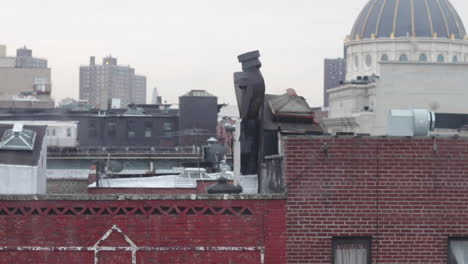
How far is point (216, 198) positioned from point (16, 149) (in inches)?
355

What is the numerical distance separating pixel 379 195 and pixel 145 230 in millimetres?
4008

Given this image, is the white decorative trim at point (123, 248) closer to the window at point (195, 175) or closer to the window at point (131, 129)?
the window at point (195, 175)

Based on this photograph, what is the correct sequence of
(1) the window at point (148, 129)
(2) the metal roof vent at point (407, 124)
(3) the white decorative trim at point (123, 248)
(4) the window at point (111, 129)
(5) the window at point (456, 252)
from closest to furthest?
1. (3) the white decorative trim at point (123, 248)
2. (5) the window at point (456, 252)
3. (2) the metal roof vent at point (407, 124)
4. (4) the window at point (111, 129)
5. (1) the window at point (148, 129)

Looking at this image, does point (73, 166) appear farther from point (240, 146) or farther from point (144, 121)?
point (240, 146)

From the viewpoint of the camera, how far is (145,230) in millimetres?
18141

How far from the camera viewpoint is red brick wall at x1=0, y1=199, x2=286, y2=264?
1812 centimetres

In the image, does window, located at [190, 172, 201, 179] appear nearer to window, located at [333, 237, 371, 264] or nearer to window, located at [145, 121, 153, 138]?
window, located at [333, 237, 371, 264]

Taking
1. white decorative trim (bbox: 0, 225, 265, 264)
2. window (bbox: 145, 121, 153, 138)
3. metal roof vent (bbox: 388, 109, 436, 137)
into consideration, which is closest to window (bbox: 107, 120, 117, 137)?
window (bbox: 145, 121, 153, 138)

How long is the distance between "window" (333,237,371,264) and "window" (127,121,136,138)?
246 ft

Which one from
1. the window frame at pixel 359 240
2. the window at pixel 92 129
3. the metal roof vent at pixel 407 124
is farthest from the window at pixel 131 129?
the window frame at pixel 359 240

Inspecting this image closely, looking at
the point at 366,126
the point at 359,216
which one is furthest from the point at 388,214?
the point at 366,126

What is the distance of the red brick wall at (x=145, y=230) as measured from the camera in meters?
18.1

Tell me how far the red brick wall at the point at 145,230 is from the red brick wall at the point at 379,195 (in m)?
0.53

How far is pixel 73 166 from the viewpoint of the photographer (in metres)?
69.4
